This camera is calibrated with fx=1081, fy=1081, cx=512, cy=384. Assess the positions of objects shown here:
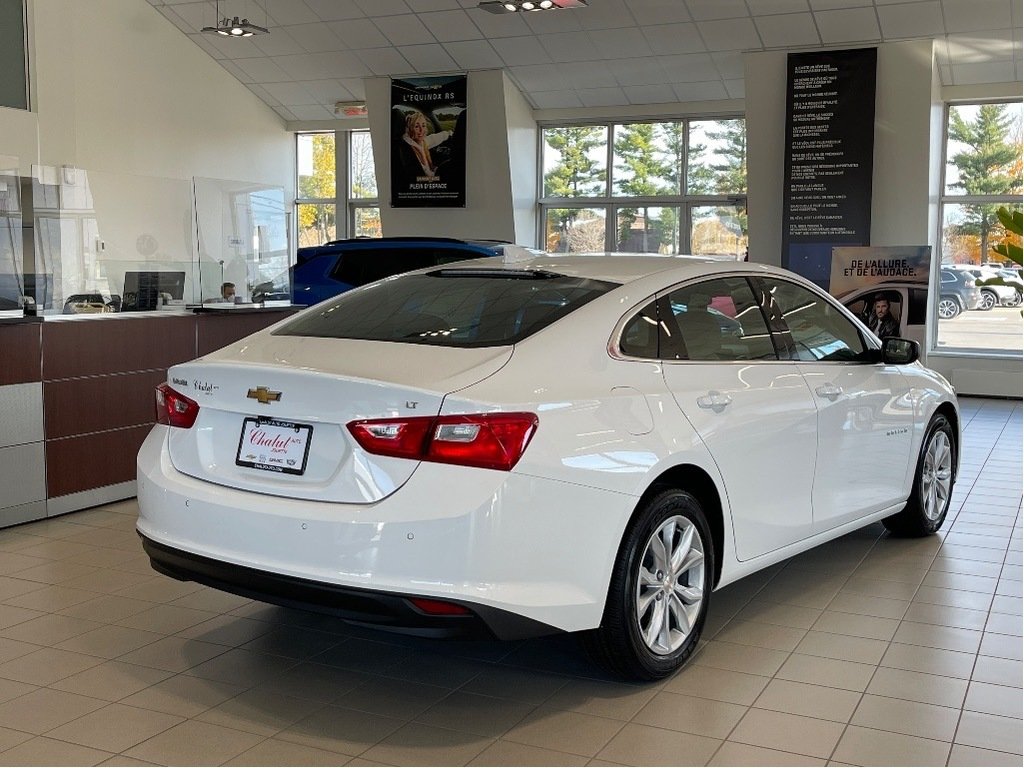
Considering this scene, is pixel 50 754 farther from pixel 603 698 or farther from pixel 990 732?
pixel 990 732

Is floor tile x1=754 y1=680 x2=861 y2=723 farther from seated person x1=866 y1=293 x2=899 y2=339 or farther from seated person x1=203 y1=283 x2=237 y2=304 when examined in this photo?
seated person x1=866 y1=293 x2=899 y2=339

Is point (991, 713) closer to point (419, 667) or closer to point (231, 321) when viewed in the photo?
point (419, 667)

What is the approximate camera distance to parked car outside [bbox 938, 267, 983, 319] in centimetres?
1203

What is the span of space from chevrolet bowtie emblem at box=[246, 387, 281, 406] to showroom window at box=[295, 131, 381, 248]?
1209cm

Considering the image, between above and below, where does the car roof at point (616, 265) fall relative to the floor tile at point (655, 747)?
above

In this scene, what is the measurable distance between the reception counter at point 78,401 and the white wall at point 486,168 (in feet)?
23.1

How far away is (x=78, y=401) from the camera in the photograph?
554 centimetres

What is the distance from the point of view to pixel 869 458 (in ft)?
13.9

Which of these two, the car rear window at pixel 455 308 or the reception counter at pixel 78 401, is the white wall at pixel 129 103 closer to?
the reception counter at pixel 78 401

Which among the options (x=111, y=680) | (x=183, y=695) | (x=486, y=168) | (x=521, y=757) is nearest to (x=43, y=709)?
(x=111, y=680)

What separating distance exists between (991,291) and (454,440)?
10.8 metres

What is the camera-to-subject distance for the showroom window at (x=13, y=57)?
1062 centimetres

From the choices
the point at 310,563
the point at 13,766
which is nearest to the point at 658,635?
the point at 310,563

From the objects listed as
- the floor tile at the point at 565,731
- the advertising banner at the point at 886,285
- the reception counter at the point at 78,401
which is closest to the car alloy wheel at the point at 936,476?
the floor tile at the point at 565,731
